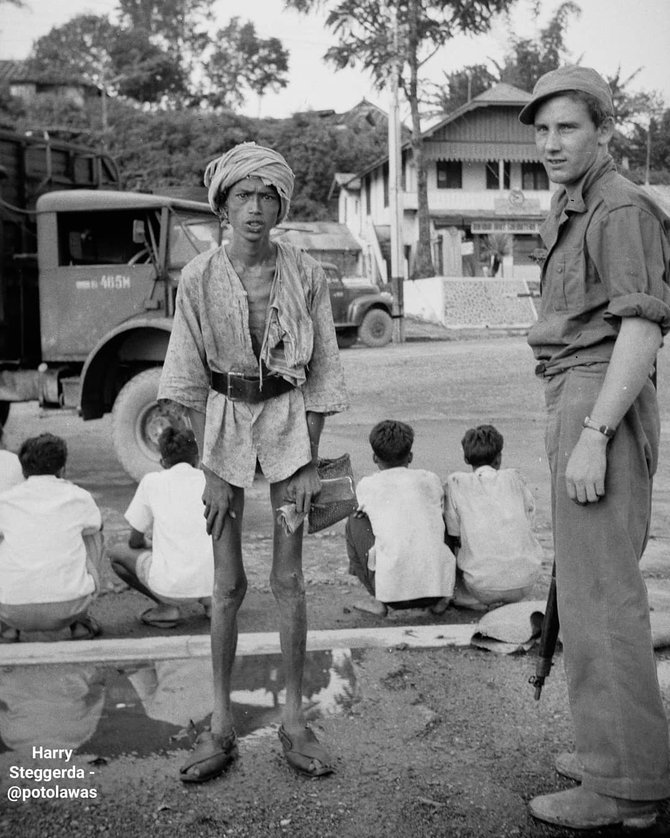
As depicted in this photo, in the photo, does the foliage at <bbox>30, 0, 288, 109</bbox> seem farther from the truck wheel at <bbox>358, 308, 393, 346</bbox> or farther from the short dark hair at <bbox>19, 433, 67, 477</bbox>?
the short dark hair at <bbox>19, 433, 67, 477</bbox>

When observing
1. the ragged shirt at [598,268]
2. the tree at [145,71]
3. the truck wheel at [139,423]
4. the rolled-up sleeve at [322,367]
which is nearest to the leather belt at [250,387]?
the rolled-up sleeve at [322,367]

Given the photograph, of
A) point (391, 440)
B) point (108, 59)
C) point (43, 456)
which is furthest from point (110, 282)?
point (108, 59)

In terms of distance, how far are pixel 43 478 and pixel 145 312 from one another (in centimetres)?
433

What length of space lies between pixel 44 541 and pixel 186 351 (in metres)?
1.49

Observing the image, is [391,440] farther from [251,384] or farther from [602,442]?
[602,442]

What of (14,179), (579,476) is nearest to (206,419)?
(579,476)

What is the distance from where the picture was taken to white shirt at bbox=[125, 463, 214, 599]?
14.6 feet

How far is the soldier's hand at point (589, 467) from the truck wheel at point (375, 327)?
18.8m

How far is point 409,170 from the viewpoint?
4328 cm

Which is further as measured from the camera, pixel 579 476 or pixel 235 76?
pixel 235 76

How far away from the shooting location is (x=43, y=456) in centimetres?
436

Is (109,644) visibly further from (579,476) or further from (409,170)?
(409,170)

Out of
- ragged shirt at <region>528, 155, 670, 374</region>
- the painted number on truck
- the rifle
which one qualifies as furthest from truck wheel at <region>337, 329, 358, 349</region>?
ragged shirt at <region>528, 155, 670, 374</region>

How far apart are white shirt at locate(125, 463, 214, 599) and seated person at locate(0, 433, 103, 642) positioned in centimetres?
26
